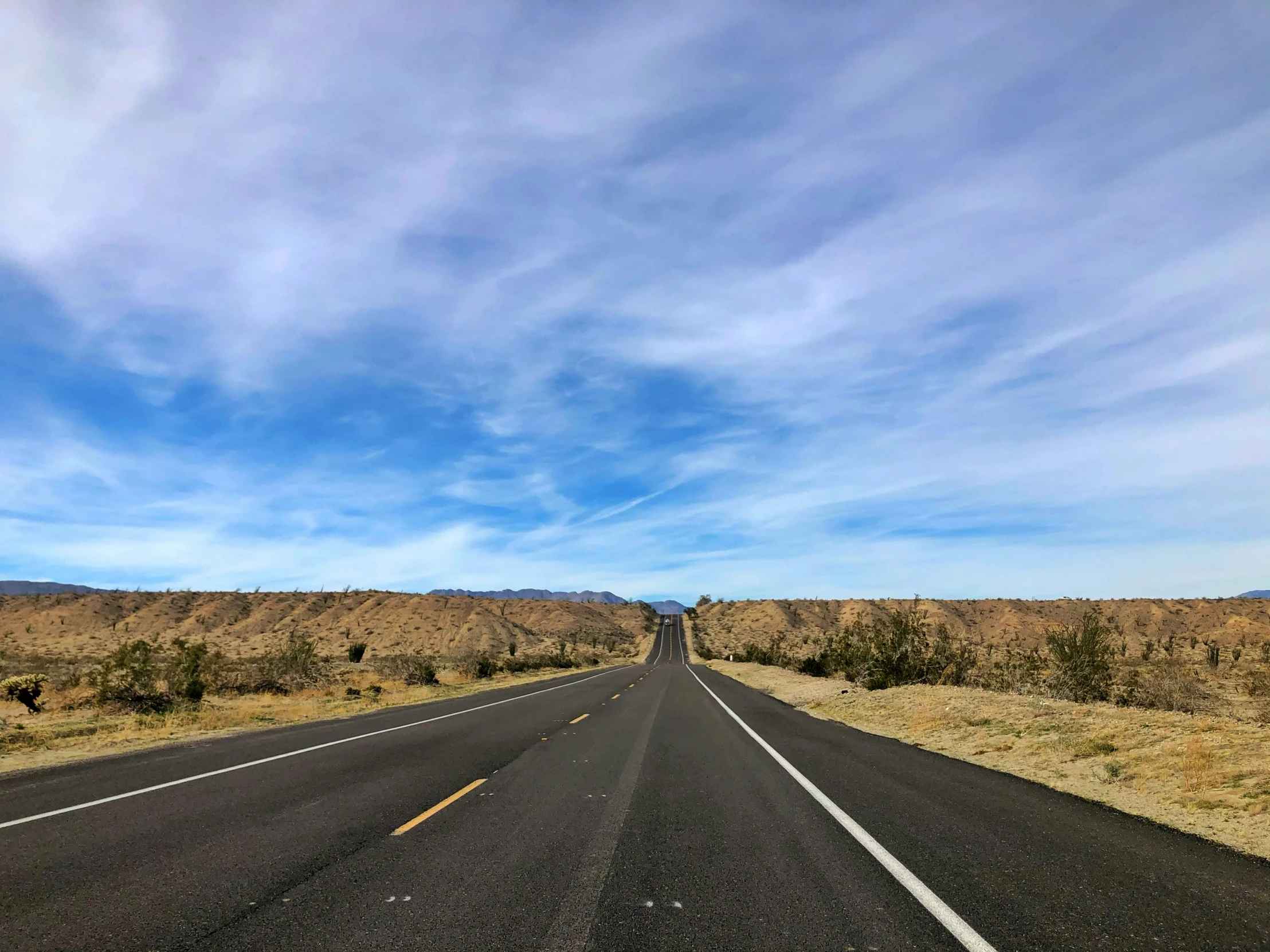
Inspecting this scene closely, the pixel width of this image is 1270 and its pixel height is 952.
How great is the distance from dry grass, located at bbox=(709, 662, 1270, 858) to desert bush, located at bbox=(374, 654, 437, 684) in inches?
992

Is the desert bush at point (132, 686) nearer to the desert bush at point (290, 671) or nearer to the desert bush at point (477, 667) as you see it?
the desert bush at point (290, 671)

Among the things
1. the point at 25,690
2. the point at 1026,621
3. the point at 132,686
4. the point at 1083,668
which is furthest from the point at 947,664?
the point at 1026,621

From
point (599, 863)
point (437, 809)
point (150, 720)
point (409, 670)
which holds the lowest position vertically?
point (409, 670)

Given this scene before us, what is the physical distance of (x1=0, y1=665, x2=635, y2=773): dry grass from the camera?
13984 mm

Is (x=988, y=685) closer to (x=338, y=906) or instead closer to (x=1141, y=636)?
(x=338, y=906)

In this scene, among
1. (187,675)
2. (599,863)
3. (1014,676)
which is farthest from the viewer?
(187,675)

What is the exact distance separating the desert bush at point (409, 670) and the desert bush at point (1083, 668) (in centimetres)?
2928

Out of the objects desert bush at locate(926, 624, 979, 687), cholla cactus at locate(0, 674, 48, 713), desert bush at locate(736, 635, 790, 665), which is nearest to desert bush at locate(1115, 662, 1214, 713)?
desert bush at locate(926, 624, 979, 687)

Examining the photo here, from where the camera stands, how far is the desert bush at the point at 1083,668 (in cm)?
1945

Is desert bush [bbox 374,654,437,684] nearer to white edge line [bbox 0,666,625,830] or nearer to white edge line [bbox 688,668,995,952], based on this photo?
white edge line [bbox 0,666,625,830]

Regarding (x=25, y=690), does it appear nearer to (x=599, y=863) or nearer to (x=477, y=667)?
(x=599, y=863)

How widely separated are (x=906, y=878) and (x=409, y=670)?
131 ft

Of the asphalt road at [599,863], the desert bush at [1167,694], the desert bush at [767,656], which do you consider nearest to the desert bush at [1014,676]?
the desert bush at [1167,694]

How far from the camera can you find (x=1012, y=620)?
296 feet
